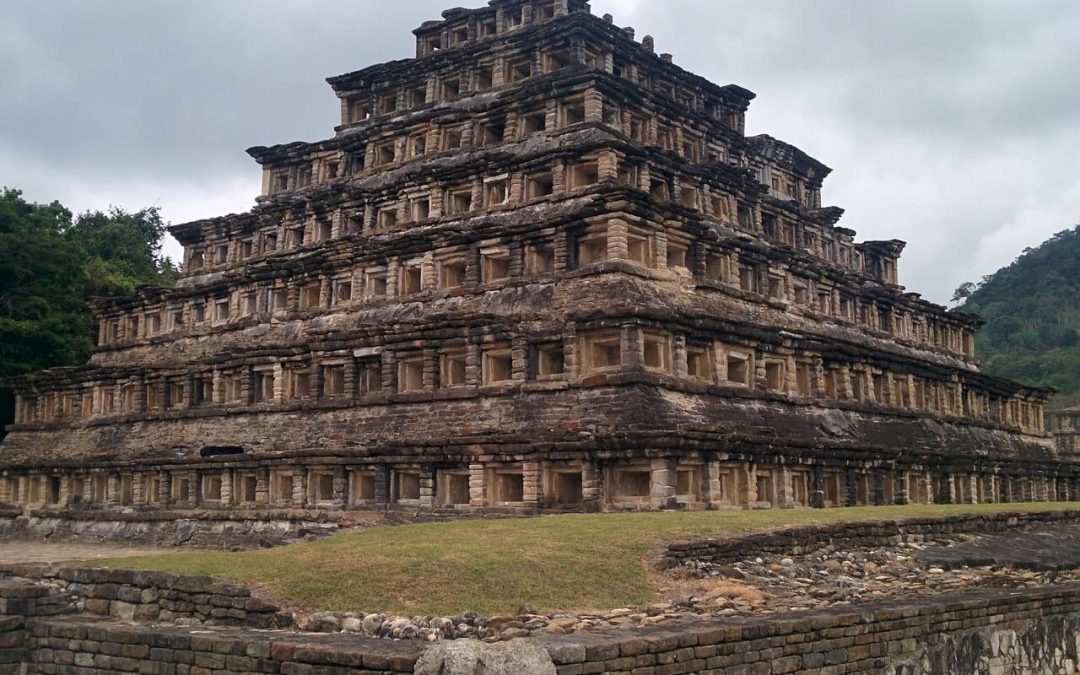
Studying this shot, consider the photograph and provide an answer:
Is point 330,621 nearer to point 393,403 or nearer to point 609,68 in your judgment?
point 393,403

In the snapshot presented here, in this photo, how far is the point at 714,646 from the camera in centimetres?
1111

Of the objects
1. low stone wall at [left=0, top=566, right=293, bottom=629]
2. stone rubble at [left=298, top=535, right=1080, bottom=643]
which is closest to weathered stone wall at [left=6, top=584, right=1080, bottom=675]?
low stone wall at [left=0, top=566, right=293, bottom=629]

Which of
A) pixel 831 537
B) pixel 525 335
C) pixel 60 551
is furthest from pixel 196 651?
pixel 60 551

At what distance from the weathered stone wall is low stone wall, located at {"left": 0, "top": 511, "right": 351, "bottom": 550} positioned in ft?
34.6

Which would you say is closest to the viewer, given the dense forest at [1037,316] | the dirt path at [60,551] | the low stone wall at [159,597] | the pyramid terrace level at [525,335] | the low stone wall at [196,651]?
the low stone wall at [196,651]

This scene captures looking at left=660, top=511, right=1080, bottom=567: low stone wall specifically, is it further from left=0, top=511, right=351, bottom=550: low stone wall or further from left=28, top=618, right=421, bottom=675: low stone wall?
left=0, top=511, right=351, bottom=550: low stone wall

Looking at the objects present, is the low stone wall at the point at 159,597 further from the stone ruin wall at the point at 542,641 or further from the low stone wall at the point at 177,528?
the low stone wall at the point at 177,528

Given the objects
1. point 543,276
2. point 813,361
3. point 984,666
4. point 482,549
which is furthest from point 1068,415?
point 482,549

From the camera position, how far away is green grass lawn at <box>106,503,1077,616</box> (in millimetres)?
12266

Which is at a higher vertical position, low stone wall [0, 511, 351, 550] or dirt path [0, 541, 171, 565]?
low stone wall [0, 511, 351, 550]

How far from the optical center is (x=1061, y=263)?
111500 millimetres

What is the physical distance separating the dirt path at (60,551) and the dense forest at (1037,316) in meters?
83.6

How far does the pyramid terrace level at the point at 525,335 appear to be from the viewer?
26844 mm

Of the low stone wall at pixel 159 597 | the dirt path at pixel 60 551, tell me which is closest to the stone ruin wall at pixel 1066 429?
the dirt path at pixel 60 551
